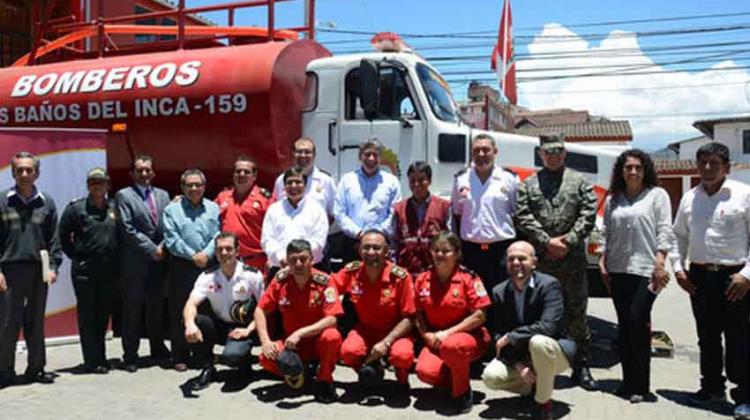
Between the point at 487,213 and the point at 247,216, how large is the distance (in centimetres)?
218

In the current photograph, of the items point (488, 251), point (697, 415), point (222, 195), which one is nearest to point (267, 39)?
point (222, 195)

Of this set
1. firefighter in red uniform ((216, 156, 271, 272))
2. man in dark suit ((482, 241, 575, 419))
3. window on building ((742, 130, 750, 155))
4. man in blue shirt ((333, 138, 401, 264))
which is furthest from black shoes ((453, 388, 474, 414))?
window on building ((742, 130, 750, 155))

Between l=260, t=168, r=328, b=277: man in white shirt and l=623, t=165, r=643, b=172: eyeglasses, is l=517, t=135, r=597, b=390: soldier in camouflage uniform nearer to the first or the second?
l=623, t=165, r=643, b=172: eyeglasses

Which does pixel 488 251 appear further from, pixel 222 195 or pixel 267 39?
pixel 267 39

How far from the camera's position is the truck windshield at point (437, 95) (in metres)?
6.86

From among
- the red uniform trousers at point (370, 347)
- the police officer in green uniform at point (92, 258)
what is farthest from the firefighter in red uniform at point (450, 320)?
the police officer in green uniform at point (92, 258)

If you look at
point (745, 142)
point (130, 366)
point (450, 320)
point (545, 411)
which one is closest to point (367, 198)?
point (450, 320)

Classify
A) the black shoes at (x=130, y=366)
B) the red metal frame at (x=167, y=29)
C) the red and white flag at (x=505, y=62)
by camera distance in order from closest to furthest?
the black shoes at (x=130, y=366) → the red metal frame at (x=167, y=29) → the red and white flag at (x=505, y=62)

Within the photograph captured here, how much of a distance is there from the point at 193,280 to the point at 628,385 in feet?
12.1

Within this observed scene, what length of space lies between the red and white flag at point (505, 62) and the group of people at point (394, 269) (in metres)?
9.15

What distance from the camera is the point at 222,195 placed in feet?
20.9

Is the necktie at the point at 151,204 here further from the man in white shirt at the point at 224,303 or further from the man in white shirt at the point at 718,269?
the man in white shirt at the point at 718,269

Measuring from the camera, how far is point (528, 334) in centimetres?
461

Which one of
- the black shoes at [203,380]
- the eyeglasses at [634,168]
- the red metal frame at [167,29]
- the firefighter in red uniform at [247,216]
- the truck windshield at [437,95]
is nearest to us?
the eyeglasses at [634,168]
